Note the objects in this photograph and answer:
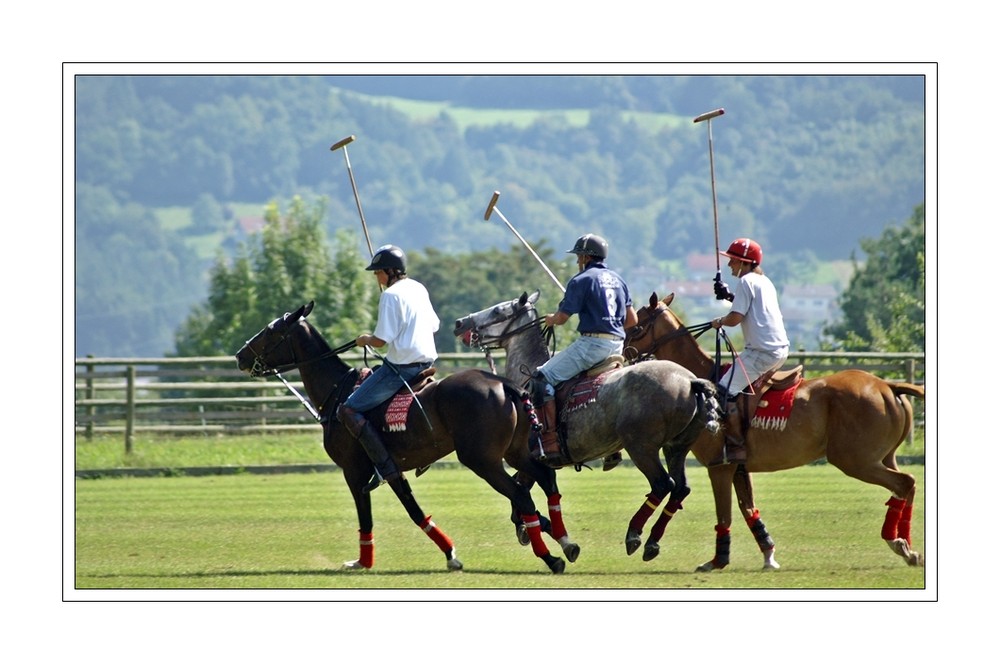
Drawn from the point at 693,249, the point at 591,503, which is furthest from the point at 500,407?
the point at 693,249

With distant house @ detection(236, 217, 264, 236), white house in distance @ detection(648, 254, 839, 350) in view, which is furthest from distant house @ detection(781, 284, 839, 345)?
distant house @ detection(236, 217, 264, 236)

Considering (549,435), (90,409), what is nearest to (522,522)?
(549,435)

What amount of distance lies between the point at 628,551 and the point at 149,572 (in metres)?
4.34

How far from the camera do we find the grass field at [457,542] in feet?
43.1

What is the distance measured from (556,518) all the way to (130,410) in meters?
14.7

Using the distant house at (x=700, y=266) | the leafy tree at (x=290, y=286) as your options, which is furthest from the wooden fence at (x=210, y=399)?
Result: the distant house at (x=700, y=266)

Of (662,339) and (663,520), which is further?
(662,339)

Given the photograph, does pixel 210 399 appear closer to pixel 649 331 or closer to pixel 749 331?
pixel 649 331

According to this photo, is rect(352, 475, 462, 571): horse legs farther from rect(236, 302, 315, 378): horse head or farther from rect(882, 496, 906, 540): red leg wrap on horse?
rect(882, 496, 906, 540): red leg wrap on horse

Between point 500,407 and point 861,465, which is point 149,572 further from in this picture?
point 861,465

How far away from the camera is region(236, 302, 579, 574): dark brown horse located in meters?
13.8

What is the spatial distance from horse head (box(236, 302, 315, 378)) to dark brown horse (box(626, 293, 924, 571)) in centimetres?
401

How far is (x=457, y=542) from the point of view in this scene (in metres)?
16.0

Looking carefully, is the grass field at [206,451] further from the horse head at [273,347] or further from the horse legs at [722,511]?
the horse legs at [722,511]
